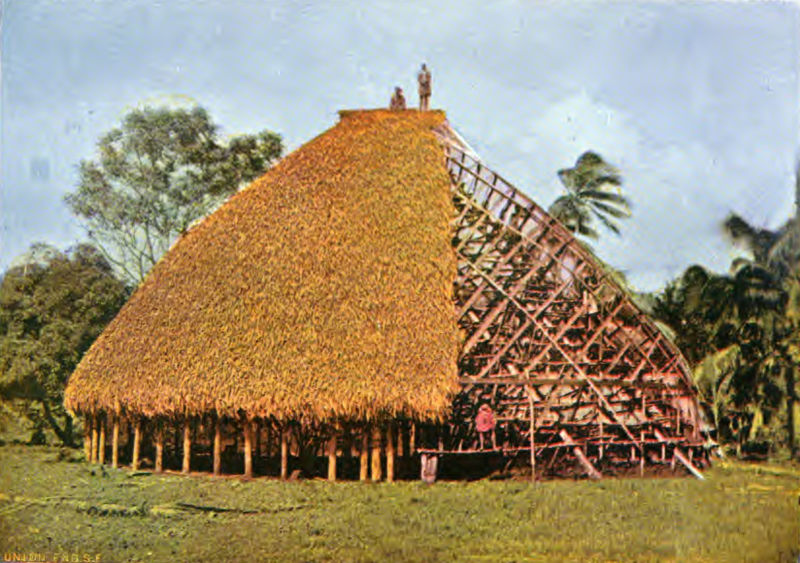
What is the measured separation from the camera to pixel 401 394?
12.6 meters

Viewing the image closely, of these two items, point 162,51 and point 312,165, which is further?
point 312,165

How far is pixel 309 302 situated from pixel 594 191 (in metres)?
4.21

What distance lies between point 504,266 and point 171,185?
17.6ft

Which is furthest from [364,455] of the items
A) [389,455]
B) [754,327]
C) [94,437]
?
[754,327]

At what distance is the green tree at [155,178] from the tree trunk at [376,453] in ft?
13.7

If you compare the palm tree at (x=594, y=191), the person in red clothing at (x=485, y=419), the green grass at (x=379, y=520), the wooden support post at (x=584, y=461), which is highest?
the palm tree at (x=594, y=191)

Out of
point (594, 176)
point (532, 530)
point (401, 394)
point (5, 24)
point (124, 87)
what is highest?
point (5, 24)

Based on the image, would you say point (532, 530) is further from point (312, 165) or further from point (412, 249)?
point (312, 165)

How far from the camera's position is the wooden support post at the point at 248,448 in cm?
1281

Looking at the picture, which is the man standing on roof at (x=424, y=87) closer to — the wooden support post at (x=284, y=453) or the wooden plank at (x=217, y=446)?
the wooden support post at (x=284, y=453)

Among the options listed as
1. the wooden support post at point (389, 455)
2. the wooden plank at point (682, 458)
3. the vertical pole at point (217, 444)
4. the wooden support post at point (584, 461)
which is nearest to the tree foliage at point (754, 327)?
the wooden plank at point (682, 458)

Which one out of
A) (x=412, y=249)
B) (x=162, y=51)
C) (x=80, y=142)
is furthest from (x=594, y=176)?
(x=80, y=142)

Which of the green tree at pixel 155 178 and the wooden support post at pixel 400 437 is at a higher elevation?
the green tree at pixel 155 178

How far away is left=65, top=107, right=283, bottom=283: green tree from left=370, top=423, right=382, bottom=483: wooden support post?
4.18 meters
